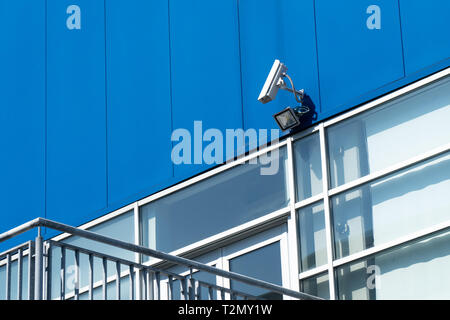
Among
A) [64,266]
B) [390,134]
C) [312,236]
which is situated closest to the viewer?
[64,266]

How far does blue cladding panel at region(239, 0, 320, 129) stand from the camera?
12039mm

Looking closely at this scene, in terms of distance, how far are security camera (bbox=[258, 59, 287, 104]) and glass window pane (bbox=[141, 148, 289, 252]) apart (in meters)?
0.68

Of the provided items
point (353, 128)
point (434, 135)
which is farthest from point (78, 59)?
point (434, 135)

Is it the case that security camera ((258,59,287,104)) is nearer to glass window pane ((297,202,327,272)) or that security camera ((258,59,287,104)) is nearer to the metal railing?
glass window pane ((297,202,327,272))

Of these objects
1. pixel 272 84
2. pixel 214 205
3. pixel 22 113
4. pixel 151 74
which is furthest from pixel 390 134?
pixel 22 113

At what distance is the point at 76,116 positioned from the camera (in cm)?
1445

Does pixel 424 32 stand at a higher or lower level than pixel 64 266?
higher

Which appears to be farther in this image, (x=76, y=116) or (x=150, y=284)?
(x=76, y=116)

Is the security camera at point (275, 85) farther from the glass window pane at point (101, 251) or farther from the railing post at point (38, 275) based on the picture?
the railing post at point (38, 275)

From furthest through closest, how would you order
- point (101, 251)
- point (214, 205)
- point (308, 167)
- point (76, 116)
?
point (76, 116), point (101, 251), point (214, 205), point (308, 167)

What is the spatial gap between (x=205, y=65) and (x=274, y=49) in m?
1.07

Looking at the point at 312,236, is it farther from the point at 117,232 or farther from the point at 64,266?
the point at 64,266

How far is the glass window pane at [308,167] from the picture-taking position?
38.2 ft

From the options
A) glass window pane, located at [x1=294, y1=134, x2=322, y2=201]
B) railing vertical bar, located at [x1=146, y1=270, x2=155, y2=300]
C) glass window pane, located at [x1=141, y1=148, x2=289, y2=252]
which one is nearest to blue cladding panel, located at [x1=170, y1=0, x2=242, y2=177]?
glass window pane, located at [x1=141, y1=148, x2=289, y2=252]
